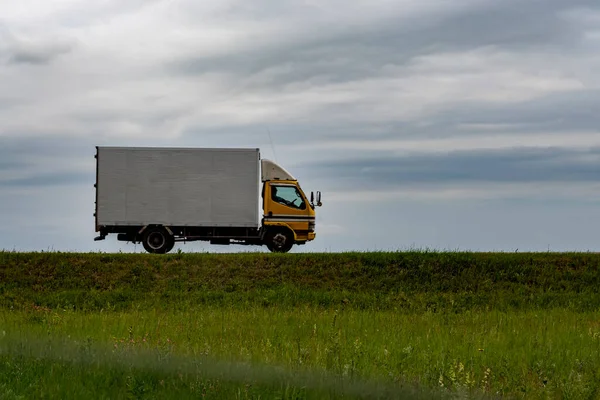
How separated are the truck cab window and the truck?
0.72 metres

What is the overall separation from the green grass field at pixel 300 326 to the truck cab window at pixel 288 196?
14.3 feet

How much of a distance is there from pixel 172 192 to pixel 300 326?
1612 centimetres

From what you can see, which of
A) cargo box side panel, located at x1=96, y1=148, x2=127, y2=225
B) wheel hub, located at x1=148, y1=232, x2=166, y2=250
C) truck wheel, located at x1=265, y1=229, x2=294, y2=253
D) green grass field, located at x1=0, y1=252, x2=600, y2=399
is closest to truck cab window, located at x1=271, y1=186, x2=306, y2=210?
truck wheel, located at x1=265, y1=229, x2=294, y2=253

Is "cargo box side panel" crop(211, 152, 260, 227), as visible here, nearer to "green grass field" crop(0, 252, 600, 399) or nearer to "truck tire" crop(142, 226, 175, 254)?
"truck tire" crop(142, 226, 175, 254)

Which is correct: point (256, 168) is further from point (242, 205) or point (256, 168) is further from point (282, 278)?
point (282, 278)

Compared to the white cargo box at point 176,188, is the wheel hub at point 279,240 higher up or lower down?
lower down

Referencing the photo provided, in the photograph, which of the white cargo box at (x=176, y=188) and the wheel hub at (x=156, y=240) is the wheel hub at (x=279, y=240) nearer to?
the white cargo box at (x=176, y=188)

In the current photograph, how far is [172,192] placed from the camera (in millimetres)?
30203

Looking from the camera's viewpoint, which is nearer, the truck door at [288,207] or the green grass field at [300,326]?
the green grass field at [300,326]

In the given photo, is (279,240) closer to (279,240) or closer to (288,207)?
(279,240)

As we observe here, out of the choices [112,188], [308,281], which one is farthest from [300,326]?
[112,188]

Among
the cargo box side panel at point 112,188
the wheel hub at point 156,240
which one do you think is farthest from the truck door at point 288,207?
the cargo box side panel at point 112,188

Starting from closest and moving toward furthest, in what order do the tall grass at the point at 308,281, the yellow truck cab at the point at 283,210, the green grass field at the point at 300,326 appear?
the green grass field at the point at 300,326 → the tall grass at the point at 308,281 → the yellow truck cab at the point at 283,210

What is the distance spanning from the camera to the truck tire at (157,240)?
30.2m
